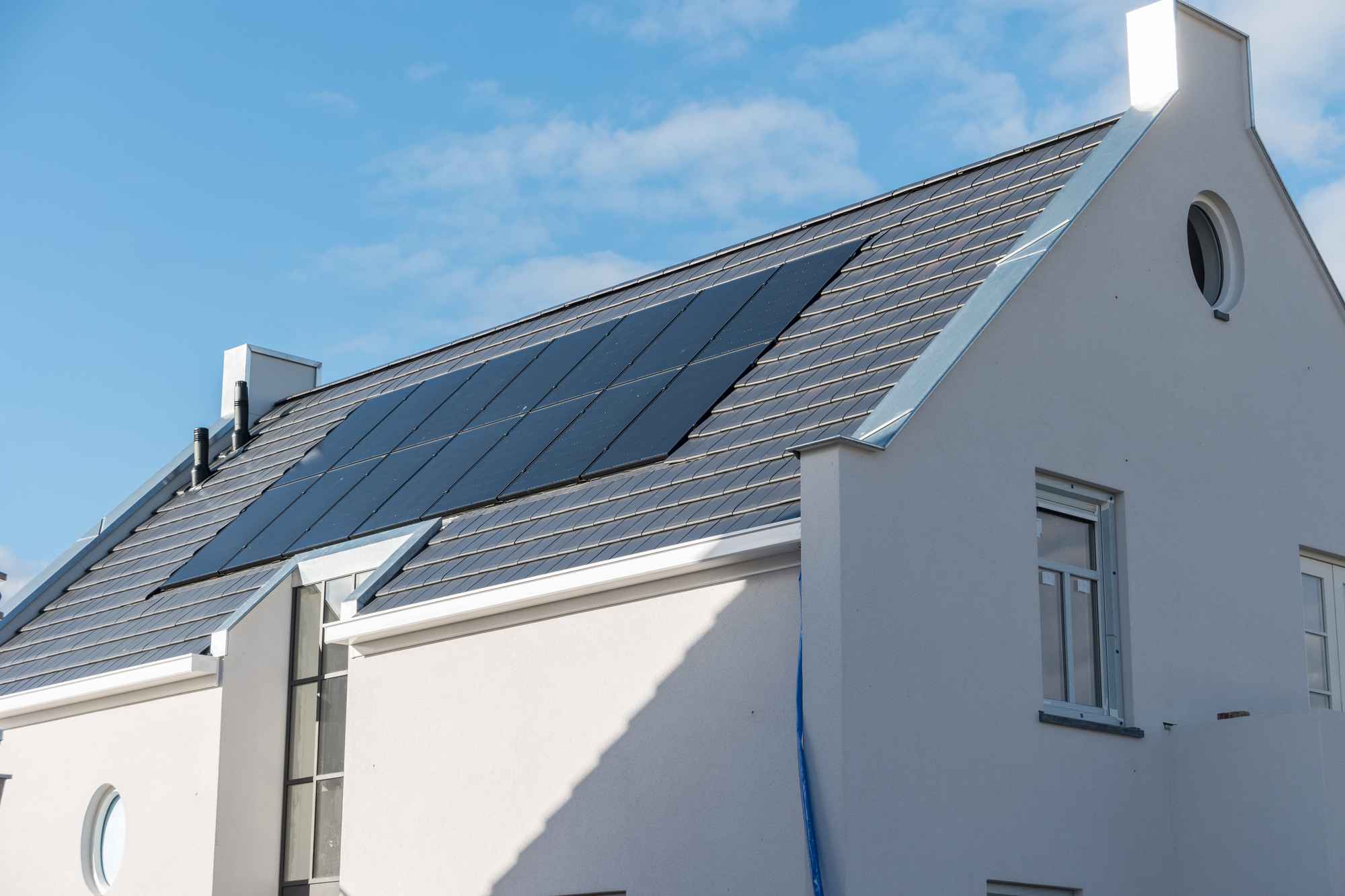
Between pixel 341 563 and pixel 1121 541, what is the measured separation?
300 inches

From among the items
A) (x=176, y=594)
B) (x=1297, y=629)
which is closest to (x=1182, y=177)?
(x=1297, y=629)

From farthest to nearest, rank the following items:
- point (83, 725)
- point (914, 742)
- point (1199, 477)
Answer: point (83, 725) < point (1199, 477) < point (914, 742)

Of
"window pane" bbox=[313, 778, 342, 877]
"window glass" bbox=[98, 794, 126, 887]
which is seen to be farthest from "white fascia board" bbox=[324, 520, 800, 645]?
"window glass" bbox=[98, 794, 126, 887]

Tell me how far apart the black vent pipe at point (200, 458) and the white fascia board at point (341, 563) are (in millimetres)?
5685

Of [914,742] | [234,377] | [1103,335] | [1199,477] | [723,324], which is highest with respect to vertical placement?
[234,377]

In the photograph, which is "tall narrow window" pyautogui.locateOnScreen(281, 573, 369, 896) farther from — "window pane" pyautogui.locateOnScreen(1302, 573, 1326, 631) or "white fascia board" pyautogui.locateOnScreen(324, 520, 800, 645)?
"window pane" pyautogui.locateOnScreen(1302, 573, 1326, 631)

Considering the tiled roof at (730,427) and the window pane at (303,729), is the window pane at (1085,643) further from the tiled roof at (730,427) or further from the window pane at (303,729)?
the window pane at (303,729)

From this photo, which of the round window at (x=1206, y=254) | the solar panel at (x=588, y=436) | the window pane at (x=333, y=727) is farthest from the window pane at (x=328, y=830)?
the round window at (x=1206, y=254)

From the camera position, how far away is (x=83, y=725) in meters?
17.5

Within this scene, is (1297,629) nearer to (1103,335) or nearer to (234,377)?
(1103,335)

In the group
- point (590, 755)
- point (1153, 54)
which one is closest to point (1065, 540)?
point (590, 755)

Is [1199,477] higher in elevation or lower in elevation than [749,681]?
higher

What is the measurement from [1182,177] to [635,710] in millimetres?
6668

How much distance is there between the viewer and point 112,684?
16.8m
